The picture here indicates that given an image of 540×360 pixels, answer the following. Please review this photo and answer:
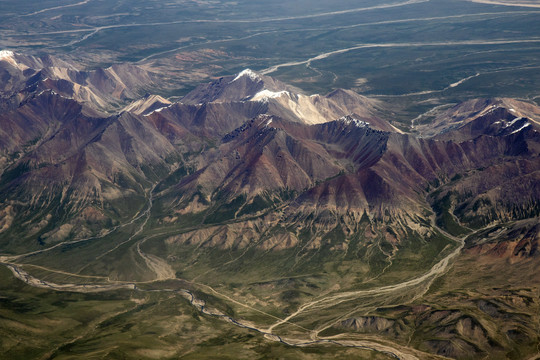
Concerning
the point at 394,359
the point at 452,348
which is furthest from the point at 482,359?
the point at 394,359

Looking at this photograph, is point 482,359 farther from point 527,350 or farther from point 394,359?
point 394,359

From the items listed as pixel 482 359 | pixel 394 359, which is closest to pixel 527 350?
pixel 482 359

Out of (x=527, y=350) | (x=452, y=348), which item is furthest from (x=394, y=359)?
(x=527, y=350)

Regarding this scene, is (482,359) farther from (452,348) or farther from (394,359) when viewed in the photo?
(394,359)

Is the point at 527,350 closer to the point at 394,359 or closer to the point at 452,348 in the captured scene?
the point at 452,348

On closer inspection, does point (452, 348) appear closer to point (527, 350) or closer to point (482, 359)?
point (482, 359)

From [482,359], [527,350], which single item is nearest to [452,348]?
[482,359]
